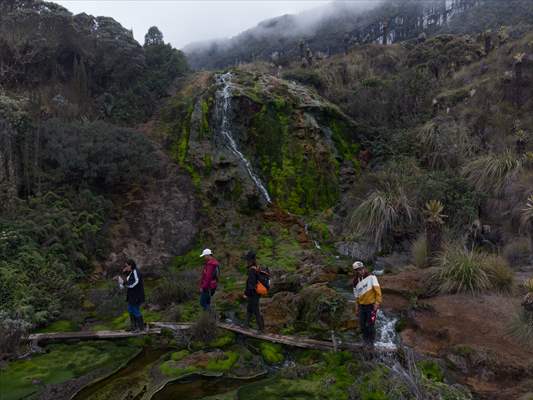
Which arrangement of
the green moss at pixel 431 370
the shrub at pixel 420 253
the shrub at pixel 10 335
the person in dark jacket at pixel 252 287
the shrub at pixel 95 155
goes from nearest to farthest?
the green moss at pixel 431 370 → the shrub at pixel 10 335 → the person in dark jacket at pixel 252 287 → the shrub at pixel 420 253 → the shrub at pixel 95 155

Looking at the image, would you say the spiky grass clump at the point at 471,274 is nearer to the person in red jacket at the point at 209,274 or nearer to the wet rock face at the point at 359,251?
the wet rock face at the point at 359,251

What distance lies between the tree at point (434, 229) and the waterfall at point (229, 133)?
20.8ft

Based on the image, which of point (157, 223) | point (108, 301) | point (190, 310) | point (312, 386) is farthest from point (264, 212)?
point (312, 386)

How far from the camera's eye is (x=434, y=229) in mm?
10586

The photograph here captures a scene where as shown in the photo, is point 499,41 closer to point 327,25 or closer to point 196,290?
point 196,290

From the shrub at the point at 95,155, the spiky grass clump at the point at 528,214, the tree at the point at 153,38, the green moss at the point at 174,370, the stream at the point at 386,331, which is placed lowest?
the stream at the point at 386,331

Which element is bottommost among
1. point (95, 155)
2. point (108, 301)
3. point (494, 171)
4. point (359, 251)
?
point (359, 251)

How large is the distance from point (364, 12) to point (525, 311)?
2236 inches

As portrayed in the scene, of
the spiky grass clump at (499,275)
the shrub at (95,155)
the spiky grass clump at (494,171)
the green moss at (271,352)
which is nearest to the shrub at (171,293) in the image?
the green moss at (271,352)

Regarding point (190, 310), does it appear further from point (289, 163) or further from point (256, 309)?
point (289, 163)

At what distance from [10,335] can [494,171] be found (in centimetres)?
1281

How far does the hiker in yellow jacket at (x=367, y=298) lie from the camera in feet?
21.8

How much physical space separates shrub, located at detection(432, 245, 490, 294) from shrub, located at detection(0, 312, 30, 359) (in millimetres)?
8301

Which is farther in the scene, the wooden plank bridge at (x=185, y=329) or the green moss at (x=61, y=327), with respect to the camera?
the green moss at (x=61, y=327)
